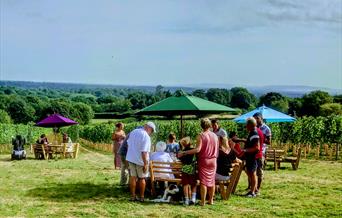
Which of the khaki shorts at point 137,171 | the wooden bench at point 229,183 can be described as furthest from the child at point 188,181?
the khaki shorts at point 137,171

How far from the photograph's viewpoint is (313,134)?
2345cm

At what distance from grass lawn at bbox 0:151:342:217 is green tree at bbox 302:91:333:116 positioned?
60768 millimetres

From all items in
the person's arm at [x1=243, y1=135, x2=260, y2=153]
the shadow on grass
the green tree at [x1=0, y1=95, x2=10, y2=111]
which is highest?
the person's arm at [x1=243, y1=135, x2=260, y2=153]

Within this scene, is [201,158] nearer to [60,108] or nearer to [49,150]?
[49,150]

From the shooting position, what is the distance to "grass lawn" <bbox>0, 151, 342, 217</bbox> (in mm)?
8875

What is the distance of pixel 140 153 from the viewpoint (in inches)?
380

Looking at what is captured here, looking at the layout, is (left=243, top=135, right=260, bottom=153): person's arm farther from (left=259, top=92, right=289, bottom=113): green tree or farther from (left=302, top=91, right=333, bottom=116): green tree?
(left=259, top=92, right=289, bottom=113): green tree

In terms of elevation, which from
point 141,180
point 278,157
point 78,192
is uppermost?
point 141,180

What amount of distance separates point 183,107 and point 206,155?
2272 millimetres

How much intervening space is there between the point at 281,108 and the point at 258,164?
69.3 meters

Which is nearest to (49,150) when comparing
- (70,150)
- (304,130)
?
(70,150)

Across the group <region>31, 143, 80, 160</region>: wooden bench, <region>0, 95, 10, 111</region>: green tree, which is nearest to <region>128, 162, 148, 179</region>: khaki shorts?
<region>31, 143, 80, 160</region>: wooden bench

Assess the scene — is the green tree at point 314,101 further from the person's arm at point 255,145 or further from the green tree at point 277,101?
the person's arm at point 255,145

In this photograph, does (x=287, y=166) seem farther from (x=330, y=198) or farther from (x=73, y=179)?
(x=73, y=179)
